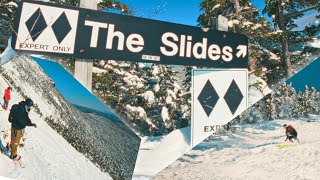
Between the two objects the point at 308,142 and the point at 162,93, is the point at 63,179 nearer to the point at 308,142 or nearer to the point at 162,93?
the point at 162,93

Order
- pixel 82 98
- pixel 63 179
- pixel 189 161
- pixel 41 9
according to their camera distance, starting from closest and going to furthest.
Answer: pixel 63 179, pixel 41 9, pixel 82 98, pixel 189 161

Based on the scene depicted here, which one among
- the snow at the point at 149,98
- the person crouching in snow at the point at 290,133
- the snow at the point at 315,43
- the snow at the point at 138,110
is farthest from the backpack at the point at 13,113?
the snow at the point at 315,43

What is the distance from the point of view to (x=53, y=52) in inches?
94.3

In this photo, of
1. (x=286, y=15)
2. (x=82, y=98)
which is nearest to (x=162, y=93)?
(x=82, y=98)

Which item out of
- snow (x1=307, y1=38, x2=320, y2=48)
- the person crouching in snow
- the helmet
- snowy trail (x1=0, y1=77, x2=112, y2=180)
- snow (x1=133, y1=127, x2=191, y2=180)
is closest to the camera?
snowy trail (x1=0, y1=77, x2=112, y2=180)

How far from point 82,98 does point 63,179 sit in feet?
2.15

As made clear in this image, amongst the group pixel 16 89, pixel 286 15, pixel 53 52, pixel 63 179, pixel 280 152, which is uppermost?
pixel 286 15

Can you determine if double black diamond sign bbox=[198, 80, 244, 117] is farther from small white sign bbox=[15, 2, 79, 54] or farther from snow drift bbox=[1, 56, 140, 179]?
small white sign bbox=[15, 2, 79, 54]

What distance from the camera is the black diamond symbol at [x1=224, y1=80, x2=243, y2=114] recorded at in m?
3.03

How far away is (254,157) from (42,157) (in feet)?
5.15

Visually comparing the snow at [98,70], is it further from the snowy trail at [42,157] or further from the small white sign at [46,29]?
the snowy trail at [42,157]

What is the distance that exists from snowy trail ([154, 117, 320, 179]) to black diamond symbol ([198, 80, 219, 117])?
29cm

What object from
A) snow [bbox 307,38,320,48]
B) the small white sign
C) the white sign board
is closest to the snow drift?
the small white sign

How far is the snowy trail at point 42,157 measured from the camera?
2.06 meters
